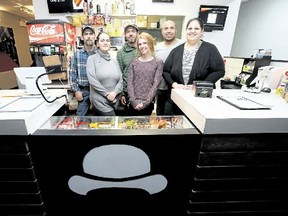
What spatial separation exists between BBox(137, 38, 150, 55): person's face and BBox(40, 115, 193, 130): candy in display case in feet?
3.22

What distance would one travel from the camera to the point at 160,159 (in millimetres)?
1074

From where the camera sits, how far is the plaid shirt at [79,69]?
7.49 feet

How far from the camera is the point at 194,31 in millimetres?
1660

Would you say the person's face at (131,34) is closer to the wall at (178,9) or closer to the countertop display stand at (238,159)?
the countertop display stand at (238,159)

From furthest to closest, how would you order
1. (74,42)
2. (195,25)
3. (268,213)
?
(74,42), (195,25), (268,213)

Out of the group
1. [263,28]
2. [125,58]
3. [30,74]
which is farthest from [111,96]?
[263,28]

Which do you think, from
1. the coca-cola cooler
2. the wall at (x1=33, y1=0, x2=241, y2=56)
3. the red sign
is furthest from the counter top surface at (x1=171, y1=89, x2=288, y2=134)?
the wall at (x1=33, y1=0, x2=241, y2=56)

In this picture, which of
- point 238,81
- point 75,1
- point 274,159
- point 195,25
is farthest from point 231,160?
point 75,1

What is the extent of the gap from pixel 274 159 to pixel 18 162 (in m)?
1.56

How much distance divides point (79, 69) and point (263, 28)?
17.4 ft

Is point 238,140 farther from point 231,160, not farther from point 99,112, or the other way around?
point 99,112

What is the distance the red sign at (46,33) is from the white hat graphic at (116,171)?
2.78m

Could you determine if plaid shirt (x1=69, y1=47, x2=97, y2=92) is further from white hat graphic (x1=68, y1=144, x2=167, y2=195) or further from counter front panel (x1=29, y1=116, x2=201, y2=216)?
white hat graphic (x1=68, y1=144, x2=167, y2=195)

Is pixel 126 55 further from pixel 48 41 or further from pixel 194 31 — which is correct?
pixel 48 41
